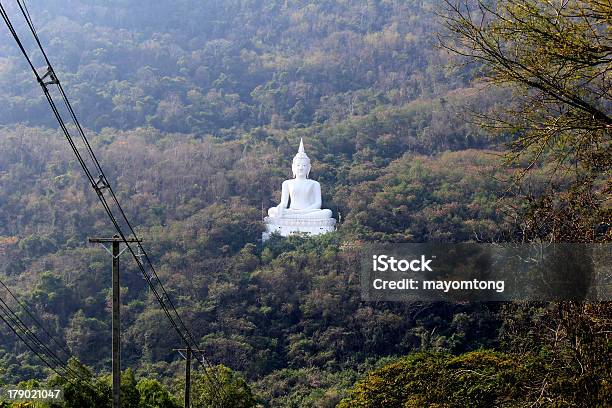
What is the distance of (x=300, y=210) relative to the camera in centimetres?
4156

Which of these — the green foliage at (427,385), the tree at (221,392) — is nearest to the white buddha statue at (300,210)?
the tree at (221,392)

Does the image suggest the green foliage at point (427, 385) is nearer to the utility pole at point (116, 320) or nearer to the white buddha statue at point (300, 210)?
the utility pole at point (116, 320)

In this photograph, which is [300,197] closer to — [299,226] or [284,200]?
[284,200]

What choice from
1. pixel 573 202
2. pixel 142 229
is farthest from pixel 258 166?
pixel 573 202

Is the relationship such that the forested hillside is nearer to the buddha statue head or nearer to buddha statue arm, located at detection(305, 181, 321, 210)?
buddha statue arm, located at detection(305, 181, 321, 210)

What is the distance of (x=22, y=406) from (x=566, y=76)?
12088 millimetres

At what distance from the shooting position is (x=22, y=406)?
55.9ft

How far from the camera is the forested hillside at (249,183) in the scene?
32219mm

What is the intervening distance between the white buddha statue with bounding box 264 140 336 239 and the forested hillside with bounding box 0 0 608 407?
0.88 meters

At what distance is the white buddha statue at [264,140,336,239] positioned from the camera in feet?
135

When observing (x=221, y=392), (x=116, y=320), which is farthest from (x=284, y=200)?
(x=116, y=320)

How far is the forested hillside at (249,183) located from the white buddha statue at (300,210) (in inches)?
34.7

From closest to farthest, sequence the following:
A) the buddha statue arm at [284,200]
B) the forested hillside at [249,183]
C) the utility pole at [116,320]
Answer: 1. the utility pole at [116,320]
2. the forested hillside at [249,183]
3. the buddha statue arm at [284,200]

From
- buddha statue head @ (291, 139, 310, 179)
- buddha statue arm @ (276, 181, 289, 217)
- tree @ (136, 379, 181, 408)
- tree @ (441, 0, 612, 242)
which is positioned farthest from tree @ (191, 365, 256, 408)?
→ buddha statue head @ (291, 139, 310, 179)
